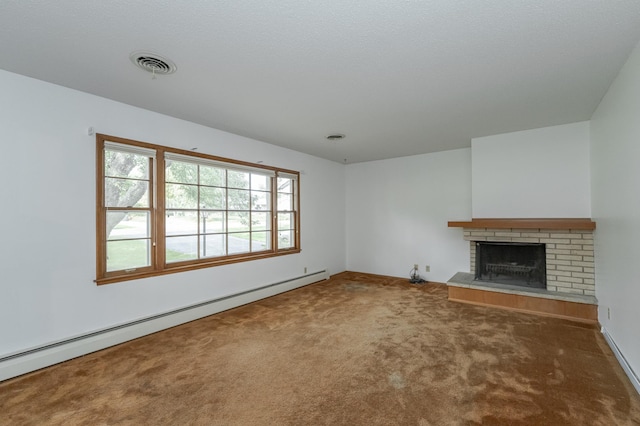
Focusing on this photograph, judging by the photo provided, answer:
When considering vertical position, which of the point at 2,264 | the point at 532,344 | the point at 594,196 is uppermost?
the point at 594,196

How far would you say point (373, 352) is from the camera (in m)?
2.72

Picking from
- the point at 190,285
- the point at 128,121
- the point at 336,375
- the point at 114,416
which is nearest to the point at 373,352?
the point at 336,375

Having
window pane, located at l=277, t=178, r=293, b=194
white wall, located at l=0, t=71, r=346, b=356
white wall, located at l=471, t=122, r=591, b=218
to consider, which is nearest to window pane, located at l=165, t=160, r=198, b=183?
white wall, located at l=0, t=71, r=346, b=356

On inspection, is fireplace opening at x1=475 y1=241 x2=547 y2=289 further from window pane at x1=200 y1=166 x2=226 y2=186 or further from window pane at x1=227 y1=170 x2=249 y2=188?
window pane at x1=200 y1=166 x2=226 y2=186

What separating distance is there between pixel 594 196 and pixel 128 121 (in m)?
5.57

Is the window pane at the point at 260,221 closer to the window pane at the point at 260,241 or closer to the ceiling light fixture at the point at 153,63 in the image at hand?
the window pane at the point at 260,241

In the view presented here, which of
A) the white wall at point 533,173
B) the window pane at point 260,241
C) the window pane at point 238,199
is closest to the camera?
the white wall at point 533,173

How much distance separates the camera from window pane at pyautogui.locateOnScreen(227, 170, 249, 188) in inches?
166

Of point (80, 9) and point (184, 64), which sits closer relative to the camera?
point (80, 9)

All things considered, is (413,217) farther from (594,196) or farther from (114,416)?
(114,416)

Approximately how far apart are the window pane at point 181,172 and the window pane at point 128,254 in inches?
32.3

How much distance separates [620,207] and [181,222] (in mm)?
4578

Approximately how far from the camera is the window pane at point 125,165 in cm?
303

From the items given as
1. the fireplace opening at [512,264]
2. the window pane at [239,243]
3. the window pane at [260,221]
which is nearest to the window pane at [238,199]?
the window pane at [260,221]
